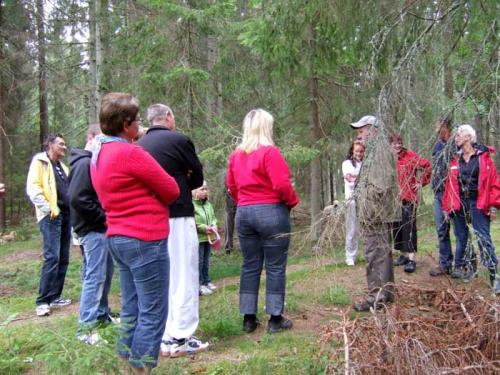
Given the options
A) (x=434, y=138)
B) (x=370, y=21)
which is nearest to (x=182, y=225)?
(x=434, y=138)

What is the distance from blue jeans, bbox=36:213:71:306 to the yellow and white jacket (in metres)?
0.10

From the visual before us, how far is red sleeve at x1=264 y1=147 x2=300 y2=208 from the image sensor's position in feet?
14.5

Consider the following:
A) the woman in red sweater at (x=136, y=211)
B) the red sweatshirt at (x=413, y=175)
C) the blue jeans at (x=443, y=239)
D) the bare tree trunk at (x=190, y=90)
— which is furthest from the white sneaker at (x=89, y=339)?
the bare tree trunk at (x=190, y=90)

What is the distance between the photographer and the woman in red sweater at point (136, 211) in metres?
3.26

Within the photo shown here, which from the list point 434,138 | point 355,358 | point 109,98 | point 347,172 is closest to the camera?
point 355,358

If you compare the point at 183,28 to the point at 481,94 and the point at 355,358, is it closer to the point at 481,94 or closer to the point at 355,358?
the point at 481,94

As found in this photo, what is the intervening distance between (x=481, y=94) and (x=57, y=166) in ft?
15.7

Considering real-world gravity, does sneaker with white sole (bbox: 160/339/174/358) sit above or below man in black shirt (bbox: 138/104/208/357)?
below

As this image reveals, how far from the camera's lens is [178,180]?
13.8 feet

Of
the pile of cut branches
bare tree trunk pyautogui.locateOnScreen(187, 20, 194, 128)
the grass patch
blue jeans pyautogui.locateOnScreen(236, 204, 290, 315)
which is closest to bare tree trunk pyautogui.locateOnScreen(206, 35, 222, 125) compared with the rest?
bare tree trunk pyautogui.locateOnScreen(187, 20, 194, 128)

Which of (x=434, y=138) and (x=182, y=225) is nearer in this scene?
(x=434, y=138)

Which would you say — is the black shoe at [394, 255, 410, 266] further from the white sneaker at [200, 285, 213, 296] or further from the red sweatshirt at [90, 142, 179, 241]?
the red sweatshirt at [90, 142, 179, 241]

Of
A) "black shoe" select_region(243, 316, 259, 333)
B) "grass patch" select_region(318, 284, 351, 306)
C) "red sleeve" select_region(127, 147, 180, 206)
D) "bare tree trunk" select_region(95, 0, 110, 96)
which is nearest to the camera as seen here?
"red sleeve" select_region(127, 147, 180, 206)

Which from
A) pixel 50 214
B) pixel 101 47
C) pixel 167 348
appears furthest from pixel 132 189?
pixel 101 47
